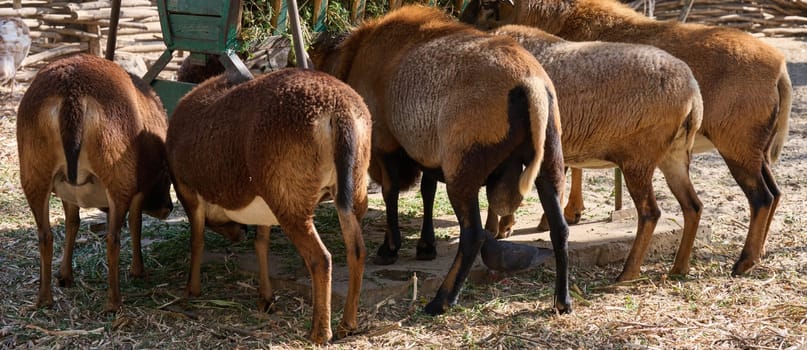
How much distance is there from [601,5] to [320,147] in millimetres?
3496

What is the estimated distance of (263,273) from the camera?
5617 mm

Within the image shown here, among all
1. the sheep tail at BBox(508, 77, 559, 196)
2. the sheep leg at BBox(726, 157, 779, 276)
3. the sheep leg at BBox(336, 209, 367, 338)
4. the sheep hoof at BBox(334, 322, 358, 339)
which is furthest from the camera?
the sheep leg at BBox(726, 157, 779, 276)

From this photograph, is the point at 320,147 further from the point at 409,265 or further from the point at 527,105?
the point at 409,265

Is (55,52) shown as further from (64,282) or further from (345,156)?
(345,156)

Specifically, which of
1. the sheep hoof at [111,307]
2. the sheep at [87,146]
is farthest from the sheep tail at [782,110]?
the sheep hoof at [111,307]

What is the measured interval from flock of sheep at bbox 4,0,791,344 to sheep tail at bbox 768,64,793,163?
0.01 m

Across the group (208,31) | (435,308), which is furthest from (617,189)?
(208,31)

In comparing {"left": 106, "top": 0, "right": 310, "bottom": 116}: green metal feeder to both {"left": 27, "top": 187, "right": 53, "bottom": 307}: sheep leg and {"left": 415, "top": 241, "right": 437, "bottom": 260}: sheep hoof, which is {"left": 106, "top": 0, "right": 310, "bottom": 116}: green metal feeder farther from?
{"left": 415, "top": 241, "right": 437, "bottom": 260}: sheep hoof

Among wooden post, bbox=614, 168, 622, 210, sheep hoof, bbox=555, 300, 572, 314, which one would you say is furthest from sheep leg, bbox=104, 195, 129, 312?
wooden post, bbox=614, 168, 622, 210

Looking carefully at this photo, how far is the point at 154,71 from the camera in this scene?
6.68 meters

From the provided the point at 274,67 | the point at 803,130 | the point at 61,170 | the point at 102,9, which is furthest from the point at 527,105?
the point at 102,9

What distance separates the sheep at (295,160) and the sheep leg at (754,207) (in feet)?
9.67

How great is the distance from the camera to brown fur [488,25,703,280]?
6012 mm

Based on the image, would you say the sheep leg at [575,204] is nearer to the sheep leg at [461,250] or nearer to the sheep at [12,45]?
the sheep leg at [461,250]
